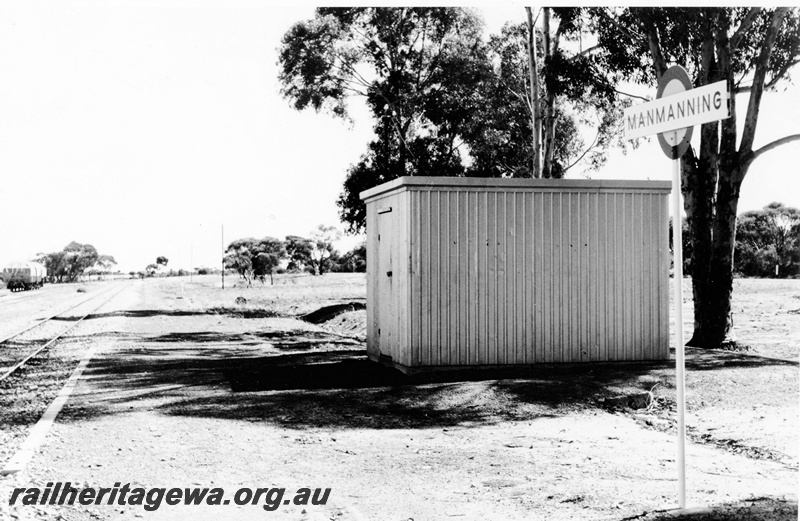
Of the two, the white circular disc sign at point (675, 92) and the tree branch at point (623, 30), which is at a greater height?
the tree branch at point (623, 30)

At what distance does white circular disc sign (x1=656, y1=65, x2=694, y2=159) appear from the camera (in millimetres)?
4914

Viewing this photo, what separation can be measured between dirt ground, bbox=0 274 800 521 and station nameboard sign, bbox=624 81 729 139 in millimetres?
2331

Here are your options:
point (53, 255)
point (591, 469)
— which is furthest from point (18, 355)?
point (53, 255)

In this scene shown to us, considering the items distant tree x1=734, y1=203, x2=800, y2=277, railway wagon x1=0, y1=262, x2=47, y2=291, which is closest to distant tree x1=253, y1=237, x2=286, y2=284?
railway wagon x1=0, y1=262, x2=47, y2=291

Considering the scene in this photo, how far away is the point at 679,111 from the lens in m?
4.93

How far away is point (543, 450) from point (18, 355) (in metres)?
12.4

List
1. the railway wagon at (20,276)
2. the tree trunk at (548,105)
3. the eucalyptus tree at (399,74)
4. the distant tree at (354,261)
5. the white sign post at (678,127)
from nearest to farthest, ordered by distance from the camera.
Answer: the white sign post at (678,127) → the tree trunk at (548,105) → the eucalyptus tree at (399,74) → the railway wagon at (20,276) → the distant tree at (354,261)

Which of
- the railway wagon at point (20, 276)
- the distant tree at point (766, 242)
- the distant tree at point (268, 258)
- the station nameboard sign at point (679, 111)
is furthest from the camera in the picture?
the distant tree at point (268, 258)

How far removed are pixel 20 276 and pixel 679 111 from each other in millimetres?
72838

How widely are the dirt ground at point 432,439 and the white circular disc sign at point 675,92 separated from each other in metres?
2.21

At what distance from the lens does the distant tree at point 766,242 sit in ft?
178

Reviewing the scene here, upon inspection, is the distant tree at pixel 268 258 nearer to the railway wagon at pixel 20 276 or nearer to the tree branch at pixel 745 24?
the railway wagon at pixel 20 276

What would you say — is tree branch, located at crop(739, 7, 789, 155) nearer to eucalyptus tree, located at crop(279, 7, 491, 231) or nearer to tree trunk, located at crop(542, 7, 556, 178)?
tree trunk, located at crop(542, 7, 556, 178)

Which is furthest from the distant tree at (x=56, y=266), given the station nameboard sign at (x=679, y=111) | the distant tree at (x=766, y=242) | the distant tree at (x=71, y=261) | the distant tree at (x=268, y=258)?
the station nameboard sign at (x=679, y=111)
